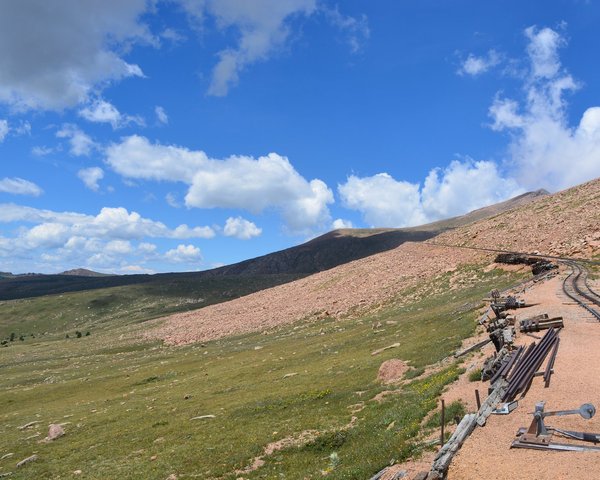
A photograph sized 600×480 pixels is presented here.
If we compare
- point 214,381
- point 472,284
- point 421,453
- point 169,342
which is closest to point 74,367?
point 169,342

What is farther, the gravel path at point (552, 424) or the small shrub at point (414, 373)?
the small shrub at point (414, 373)

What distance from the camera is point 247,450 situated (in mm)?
24812

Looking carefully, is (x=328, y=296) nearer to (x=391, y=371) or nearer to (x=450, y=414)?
(x=391, y=371)

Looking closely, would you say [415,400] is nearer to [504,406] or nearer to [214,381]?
[504,406]

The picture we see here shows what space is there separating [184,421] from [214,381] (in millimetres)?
14075

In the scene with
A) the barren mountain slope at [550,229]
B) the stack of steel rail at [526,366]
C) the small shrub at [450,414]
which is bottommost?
the small shrub at [450,414]

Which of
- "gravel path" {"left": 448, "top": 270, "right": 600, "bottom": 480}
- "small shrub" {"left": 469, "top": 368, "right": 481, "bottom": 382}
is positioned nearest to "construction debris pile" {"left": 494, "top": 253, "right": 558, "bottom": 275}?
"gravel path" {"left": 448, "top": 270, "right": 600, "bottom": 480}

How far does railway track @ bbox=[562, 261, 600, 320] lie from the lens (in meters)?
33.0

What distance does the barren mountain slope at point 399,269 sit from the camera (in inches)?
3006

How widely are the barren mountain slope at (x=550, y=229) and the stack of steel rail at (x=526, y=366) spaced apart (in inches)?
1769

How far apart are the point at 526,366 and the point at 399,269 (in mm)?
71971

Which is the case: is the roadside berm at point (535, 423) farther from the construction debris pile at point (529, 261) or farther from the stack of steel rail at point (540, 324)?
the construction debris pile at point (529, 261)

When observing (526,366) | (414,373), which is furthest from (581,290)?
(526,366)

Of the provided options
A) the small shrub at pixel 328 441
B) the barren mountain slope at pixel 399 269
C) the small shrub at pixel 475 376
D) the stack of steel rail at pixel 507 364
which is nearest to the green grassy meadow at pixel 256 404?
the small shrub at pixel 328 441
